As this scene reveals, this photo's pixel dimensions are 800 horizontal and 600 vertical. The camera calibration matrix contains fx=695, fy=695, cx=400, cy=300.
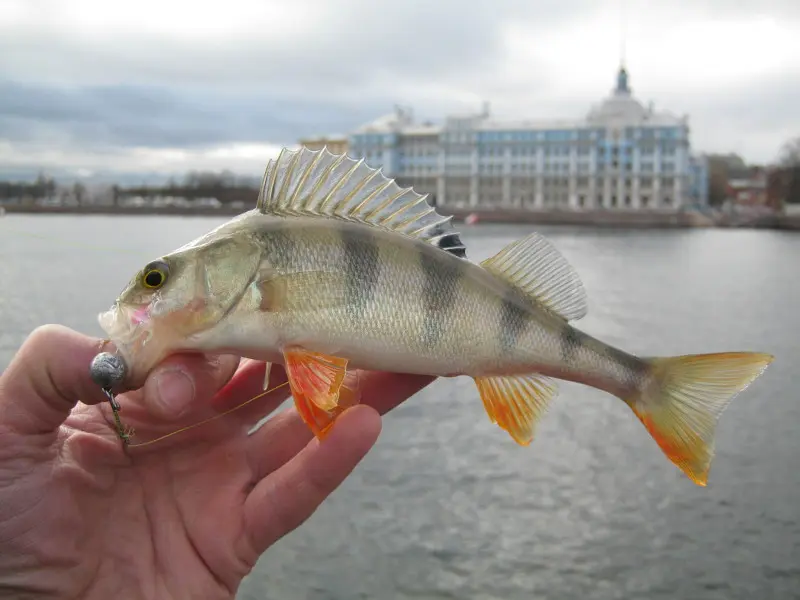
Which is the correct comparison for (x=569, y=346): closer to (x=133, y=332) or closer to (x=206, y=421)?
(x=206, y=421)

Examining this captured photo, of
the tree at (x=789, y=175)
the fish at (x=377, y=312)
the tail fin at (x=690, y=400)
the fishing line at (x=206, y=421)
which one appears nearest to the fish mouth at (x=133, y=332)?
the fish at (x=377, y=312)

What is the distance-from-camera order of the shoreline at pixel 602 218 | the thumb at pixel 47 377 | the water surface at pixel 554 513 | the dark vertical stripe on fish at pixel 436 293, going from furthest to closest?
1. the shoreline at pixel 602 218
2. the water surface at pixel 554 513
3. the dark vertical stripe on fish at pixel 436 293
4. the thumb at pixel 47 377

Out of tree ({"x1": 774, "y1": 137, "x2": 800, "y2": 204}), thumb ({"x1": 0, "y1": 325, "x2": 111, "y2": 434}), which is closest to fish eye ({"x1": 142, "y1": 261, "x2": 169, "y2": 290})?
thumb ({"x1": 0, "y1": 325, "x2": 111, "y2": 434})

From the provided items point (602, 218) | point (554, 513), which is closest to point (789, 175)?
point (602, 218)

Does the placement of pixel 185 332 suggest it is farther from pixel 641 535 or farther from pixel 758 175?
pixel 758 175

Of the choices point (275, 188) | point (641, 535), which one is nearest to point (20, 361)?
point (275, 188)

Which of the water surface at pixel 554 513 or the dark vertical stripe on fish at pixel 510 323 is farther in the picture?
the water surface at pixel 554 513

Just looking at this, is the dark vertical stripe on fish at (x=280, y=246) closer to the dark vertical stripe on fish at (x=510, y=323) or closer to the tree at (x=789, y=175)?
the dark vertical stripe on fish at (x=510, y=323)

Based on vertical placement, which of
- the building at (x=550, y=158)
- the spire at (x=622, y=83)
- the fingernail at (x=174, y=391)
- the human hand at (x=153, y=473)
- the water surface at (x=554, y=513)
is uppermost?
the spire at (x=622, y=83)

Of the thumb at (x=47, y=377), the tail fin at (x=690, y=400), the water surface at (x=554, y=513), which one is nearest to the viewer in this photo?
the thumb at (x=47, y=377)
